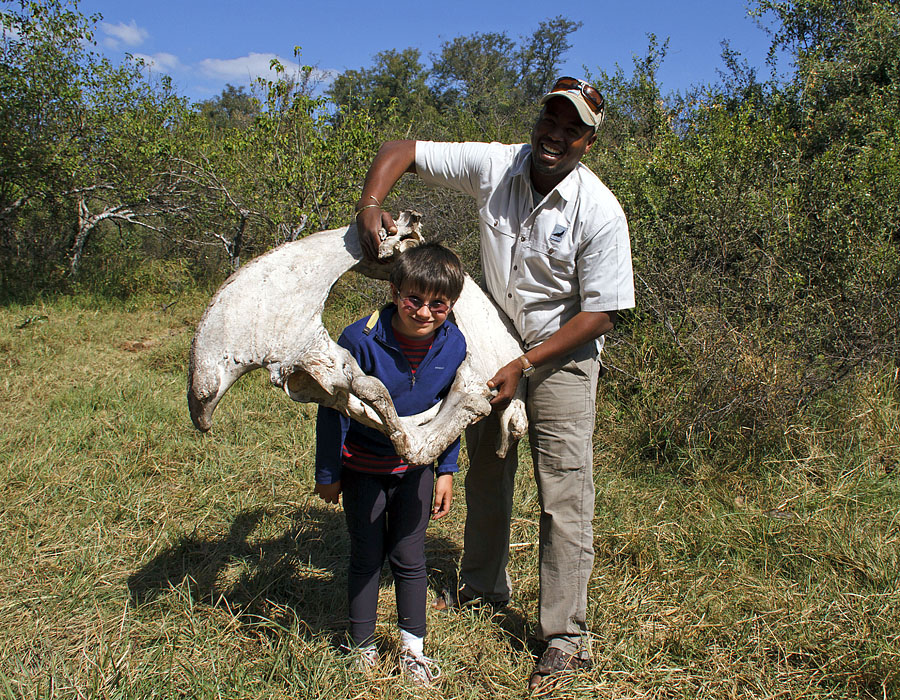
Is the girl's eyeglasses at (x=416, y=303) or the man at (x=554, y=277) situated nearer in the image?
the girl's eyeglasses at (x=416, y=303)

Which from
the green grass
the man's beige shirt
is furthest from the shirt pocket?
the green grass

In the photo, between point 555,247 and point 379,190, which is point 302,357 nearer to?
point 379,190

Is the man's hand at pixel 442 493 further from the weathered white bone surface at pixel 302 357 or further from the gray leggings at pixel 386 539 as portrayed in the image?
the weathered white bone surface at pixel 302 357

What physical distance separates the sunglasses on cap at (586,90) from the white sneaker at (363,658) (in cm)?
186

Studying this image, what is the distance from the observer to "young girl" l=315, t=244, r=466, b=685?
1.97 meters

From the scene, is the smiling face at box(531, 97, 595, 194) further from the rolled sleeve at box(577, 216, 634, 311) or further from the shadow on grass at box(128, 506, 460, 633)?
the shadow on grass at box(128, 506, 460, 633)

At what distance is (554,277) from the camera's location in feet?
7.31

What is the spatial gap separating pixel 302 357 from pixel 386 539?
764mm

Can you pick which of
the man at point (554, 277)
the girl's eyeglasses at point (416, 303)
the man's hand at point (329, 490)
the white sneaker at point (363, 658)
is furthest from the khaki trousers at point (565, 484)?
the man's hand at point (329, 490)

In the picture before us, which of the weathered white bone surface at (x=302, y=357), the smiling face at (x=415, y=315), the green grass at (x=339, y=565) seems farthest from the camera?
the green grass at (x=339, y=565)

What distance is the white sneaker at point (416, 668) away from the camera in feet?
7.28

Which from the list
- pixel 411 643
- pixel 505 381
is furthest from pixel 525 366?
pixel 411 643

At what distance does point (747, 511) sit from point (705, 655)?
3.59 ft

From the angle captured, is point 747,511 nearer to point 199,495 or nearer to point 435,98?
point 199,495
